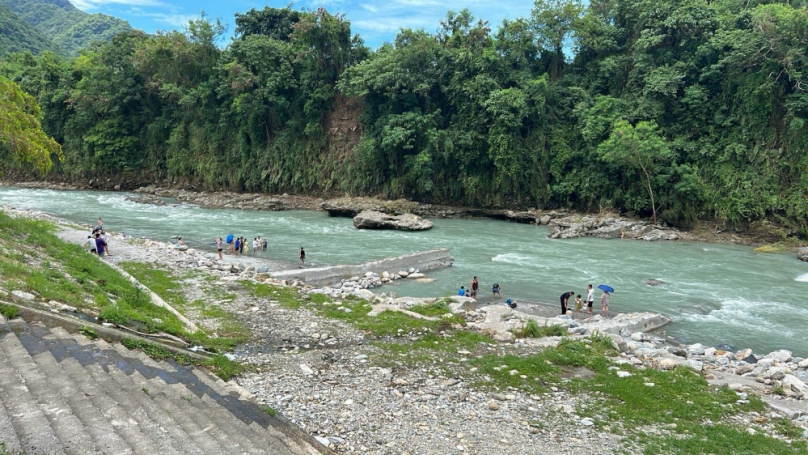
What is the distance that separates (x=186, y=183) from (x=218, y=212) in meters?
17.4

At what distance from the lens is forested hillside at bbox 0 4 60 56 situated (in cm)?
7562

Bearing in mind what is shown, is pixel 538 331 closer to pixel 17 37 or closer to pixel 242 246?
pixel 242 246

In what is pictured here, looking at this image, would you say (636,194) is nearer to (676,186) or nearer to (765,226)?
(676,186)

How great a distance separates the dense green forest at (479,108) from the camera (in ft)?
107

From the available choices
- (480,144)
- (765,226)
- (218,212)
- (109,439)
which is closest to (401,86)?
(480,144)

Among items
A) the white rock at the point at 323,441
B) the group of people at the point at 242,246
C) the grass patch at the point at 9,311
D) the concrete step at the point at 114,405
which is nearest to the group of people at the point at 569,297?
the group of people at the point at 242,246

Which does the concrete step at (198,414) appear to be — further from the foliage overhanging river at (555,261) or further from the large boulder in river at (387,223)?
the large boulder in river at (387,223)

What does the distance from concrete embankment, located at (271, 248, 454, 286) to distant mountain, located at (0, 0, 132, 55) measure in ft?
421

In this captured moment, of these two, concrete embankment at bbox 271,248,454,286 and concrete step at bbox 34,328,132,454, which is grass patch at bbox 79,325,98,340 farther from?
concrete embankment at bbox 271,248,454,286

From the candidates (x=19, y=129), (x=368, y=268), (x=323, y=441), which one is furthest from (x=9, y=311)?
(x=368, y=268)

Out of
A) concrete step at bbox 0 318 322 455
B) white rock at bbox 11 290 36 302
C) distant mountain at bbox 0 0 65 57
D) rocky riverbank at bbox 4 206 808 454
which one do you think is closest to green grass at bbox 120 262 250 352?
rocky riverbank at bbox 4 206 808 454

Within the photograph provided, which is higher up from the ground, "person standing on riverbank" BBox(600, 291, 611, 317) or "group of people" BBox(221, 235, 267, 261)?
"group of people" BBox(221, 235, 267, 261)

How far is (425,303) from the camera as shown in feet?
47.3

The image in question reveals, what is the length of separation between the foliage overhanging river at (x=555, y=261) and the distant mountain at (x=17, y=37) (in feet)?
185
